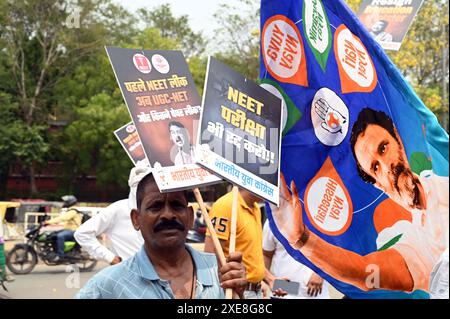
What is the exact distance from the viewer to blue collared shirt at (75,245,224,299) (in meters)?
2.43

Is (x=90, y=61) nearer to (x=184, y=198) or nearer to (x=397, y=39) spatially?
(x=397, y=39)

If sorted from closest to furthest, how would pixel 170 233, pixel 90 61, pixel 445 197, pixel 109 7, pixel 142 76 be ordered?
1. pixel 170 233
2. pixel 142 76
3. pixel 445 197
4. pixel 109 7
5. pixel 90 61

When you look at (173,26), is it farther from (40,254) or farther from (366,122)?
(366,122)

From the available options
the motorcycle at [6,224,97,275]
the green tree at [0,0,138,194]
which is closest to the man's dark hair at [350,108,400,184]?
the motorcycle at [6,224,97,275]

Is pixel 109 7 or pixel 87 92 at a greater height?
pixel 109 7

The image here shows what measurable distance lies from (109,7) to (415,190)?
25.1 metres

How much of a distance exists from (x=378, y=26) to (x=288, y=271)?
236cm

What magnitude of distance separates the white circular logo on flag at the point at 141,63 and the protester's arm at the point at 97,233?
269 centimetres

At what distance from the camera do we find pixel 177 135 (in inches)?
118

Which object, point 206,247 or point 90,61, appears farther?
point 90,61

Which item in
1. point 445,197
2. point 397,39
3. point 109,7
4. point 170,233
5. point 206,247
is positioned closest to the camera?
point 170,233

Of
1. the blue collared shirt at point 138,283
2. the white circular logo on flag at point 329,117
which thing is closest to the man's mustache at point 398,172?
the white circular logo on flag at point 329,117

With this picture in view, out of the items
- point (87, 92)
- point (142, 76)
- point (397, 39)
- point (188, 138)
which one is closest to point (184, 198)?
point (188, 138)

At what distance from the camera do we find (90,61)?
95.6 ft
